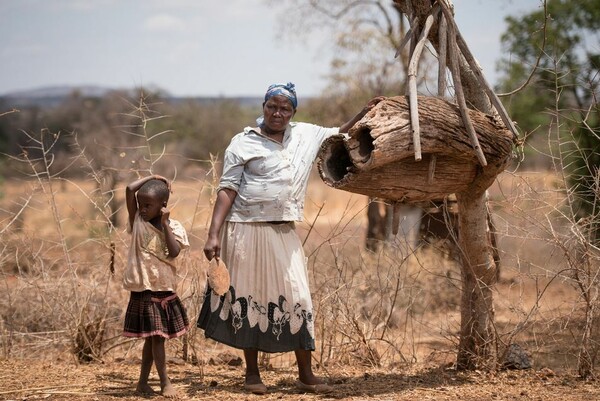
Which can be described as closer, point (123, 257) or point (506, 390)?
point (506, 390)

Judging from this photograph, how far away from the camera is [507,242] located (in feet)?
38.0

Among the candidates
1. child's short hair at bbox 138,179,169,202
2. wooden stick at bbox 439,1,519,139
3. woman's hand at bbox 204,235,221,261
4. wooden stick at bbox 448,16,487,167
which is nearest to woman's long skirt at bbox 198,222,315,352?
woman's hand at bbox 204,235,221,261

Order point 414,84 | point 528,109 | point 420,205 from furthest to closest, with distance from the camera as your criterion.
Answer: point 528,109, point 420,205, point 414,84

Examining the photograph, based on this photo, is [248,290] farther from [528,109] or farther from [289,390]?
[528,109]

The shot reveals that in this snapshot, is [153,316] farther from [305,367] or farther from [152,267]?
[305,367]

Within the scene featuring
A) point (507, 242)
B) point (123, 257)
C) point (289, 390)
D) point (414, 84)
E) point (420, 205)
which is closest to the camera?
point (414, 84)

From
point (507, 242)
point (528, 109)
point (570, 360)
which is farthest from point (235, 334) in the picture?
point (528, 109)

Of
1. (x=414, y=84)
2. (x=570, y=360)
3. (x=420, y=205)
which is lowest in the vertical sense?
(x=570, y=360)

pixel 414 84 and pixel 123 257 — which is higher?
pixel 414 84

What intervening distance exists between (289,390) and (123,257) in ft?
6.61

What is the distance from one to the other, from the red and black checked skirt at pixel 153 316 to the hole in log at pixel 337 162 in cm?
108

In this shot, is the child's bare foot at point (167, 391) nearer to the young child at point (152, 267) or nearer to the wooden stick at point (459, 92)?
the young child at point (152, 267)

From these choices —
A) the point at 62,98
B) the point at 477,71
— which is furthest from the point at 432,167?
the point at 62,98

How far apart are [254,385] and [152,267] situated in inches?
34.1
